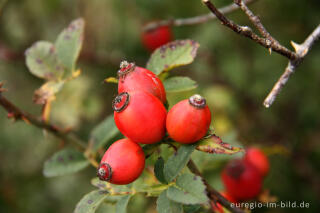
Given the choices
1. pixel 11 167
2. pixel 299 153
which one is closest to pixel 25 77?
pixel 11 167

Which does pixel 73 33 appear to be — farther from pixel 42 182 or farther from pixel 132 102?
pixel 42 182

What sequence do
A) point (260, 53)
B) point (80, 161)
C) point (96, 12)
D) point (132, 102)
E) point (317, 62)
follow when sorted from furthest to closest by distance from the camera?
point (96, 12), point (260, 53), point (317, 62), point (80, 161), point (132, 102)

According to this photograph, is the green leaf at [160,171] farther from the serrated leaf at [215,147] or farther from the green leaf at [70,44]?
the green leaf at [70,44]

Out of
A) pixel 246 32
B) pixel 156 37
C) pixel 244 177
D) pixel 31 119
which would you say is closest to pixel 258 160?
pixel 244 177

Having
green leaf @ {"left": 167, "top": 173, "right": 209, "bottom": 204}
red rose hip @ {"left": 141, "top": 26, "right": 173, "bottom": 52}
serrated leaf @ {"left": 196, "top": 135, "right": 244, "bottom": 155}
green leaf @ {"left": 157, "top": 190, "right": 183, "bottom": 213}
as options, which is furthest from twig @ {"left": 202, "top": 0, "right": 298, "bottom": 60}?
red rose hip @ {"left": 141, "top": 26, "right": 173, "bottom": 52}

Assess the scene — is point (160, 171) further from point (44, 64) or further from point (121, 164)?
point (44, 64)

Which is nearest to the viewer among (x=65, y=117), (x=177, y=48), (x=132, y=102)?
(x=132, y=102)

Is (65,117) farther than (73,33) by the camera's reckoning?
Yes
